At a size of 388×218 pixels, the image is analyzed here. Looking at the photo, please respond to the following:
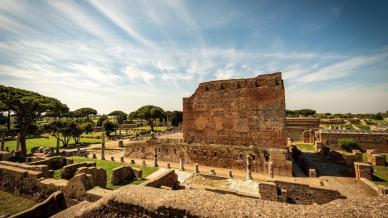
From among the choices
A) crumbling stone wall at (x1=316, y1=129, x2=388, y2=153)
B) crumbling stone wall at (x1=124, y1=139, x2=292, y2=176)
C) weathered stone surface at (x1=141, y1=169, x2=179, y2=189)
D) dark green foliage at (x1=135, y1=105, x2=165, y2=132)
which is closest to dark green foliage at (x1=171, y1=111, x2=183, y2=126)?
dark green foliage at (x1=135, y1=105, x2=165, y2=132)

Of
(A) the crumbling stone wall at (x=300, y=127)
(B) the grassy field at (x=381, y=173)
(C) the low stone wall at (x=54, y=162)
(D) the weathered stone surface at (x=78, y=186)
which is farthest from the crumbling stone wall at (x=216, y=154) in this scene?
(A) the crumbling stone wall at (x=300, y=127)

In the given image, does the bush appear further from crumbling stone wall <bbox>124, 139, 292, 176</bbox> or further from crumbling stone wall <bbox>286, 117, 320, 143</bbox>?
crumbling stone wall <bbox>124, 139, 292, 176</bbox>

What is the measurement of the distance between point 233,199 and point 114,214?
300cm

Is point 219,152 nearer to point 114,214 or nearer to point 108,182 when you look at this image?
point 108,182

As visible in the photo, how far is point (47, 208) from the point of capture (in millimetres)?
7422

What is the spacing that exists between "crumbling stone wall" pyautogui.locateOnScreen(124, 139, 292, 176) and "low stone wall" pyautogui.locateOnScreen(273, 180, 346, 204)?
18.4 ft

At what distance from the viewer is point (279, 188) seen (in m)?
9.58

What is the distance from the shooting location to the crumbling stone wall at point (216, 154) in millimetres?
14867

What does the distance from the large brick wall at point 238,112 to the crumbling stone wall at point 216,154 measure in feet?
2.80

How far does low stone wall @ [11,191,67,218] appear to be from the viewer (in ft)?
21.7

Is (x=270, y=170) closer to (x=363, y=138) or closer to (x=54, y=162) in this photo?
(x=363, y=138)

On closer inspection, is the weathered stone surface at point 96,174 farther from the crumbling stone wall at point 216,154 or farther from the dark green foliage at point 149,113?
the dark green foliage at point 149,113

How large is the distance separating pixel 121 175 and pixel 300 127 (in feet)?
104

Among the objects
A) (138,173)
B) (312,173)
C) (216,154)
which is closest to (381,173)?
(312,173)
